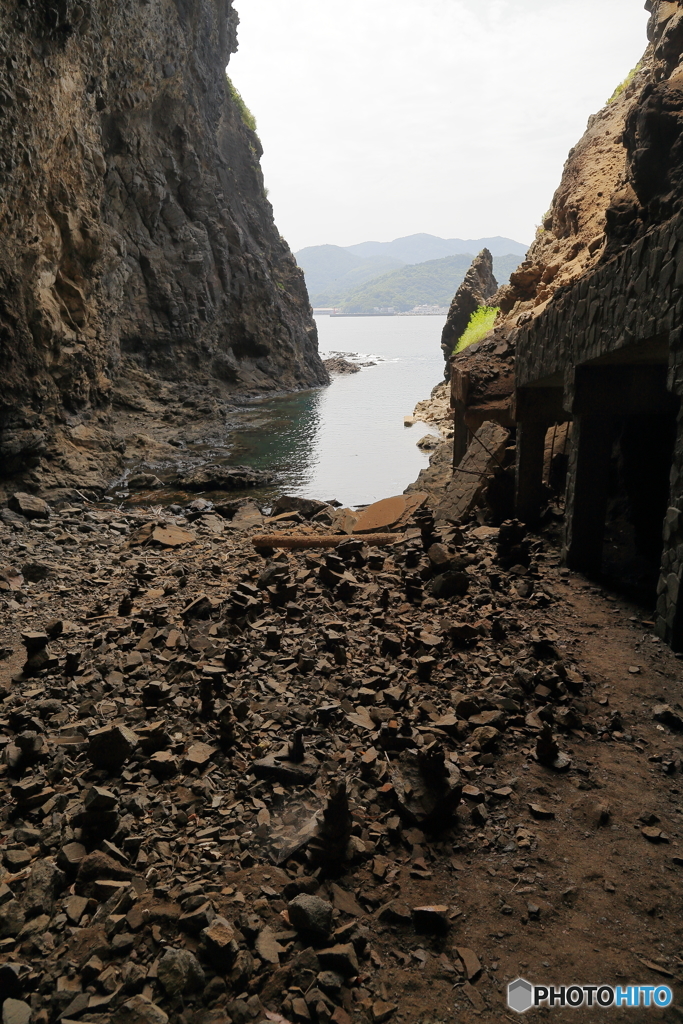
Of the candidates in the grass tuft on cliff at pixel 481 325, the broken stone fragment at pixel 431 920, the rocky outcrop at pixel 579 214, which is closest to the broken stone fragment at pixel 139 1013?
the broken stone fragment at pixel 431 920

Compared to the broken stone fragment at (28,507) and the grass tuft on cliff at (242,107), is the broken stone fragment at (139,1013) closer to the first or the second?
the broken stone fragment at (28,507)

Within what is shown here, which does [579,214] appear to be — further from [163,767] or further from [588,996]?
[588,996]

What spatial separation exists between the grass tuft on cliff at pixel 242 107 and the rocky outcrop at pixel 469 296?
2563 cm

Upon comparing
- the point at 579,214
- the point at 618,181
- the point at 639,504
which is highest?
the point at 618,181

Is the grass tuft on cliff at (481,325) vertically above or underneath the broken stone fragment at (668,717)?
above

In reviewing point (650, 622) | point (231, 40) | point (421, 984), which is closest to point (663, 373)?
point (650, 622)

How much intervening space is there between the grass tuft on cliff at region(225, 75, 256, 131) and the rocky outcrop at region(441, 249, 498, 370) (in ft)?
84.1

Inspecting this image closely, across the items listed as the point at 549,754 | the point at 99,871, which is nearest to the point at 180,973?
the point at 99,871

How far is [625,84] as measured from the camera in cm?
1731

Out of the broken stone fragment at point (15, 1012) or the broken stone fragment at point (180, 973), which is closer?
the broken stone fragment at point (15, 1012)

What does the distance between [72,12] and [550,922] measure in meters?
25.4

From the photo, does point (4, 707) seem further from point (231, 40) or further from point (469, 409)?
point (231, 40)

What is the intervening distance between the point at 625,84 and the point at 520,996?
72.3 ft

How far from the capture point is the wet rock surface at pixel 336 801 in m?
3.00
